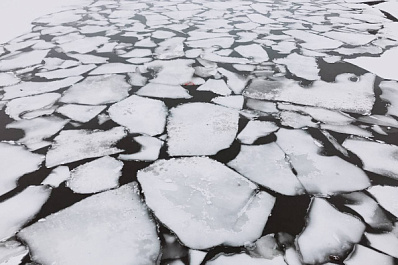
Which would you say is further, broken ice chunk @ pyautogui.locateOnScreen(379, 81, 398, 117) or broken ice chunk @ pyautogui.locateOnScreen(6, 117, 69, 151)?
broken ice chunk @ pyautogui.locateOnScreen(379, 81, 398, 117)

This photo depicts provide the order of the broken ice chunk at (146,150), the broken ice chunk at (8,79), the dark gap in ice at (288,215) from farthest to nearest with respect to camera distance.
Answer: the broken ice chunk at (8,79) < the broken ice chunk at (146,150) < the dark gap in ice at (288,215)

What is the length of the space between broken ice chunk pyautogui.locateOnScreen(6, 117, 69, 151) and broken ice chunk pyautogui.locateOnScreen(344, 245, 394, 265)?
1.26m

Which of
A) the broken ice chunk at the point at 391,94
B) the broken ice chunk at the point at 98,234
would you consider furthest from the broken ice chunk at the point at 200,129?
the broken ice chunk at the point at 391,94

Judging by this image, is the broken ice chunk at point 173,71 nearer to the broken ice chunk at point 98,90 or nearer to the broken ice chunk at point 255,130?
the broken ice chunk at point 98,90

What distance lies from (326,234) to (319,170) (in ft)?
1.04

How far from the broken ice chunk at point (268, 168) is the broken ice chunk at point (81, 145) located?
1.78ft

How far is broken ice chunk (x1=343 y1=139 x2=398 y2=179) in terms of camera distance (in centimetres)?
120

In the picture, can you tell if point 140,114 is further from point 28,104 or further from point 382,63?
point 382,63

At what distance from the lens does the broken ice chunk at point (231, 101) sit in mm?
1678

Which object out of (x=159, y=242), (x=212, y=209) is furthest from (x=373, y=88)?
(x=159, y=242)

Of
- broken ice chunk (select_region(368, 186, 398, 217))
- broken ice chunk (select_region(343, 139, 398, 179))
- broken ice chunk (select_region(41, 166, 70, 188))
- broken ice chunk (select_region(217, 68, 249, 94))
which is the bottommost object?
broken ice chunk (select_region(343, 139, 398, 179))

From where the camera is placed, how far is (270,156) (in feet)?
4.19

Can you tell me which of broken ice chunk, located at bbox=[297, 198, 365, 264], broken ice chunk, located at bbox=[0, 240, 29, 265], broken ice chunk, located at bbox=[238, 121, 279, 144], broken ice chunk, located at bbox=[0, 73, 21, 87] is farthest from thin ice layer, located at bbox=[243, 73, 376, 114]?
broken ice chunk, located at bbox=[0, 73, 21, 87]

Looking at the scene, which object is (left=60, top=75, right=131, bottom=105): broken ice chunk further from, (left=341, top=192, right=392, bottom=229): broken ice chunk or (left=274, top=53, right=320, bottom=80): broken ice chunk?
(left=341, top=192, right=392, bottom=229): broken ice chunk
